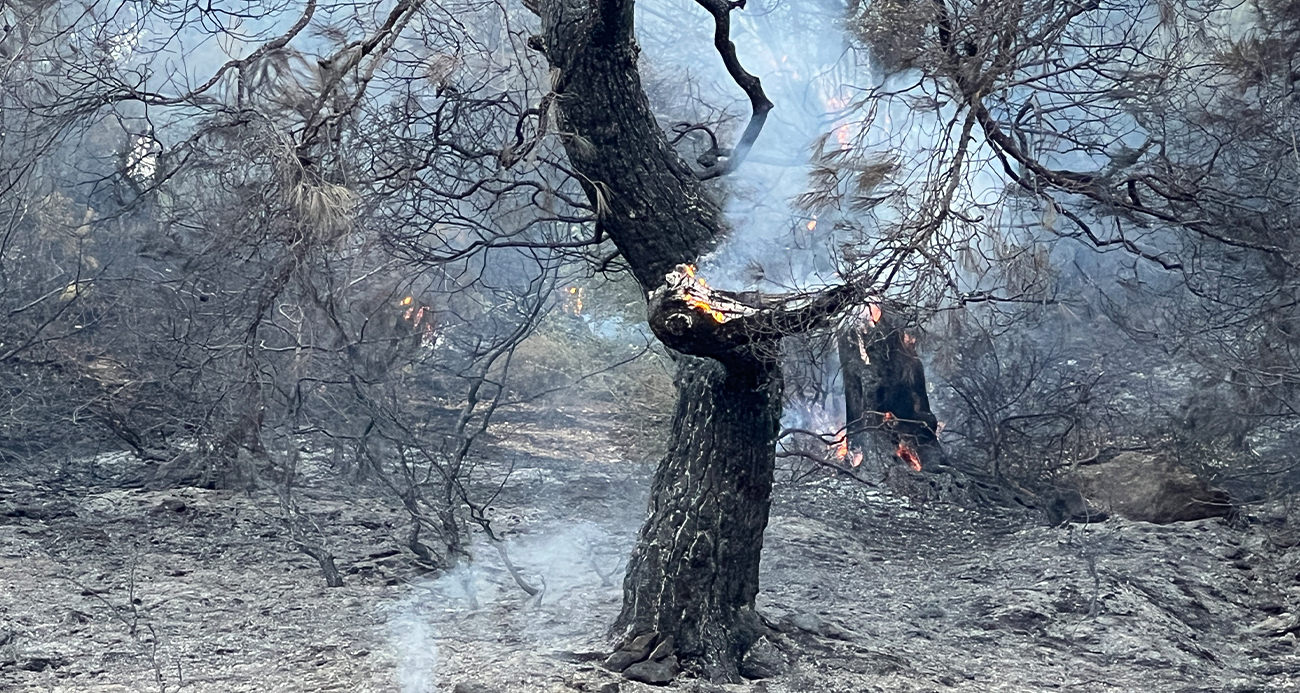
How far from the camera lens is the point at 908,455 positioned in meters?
10.2

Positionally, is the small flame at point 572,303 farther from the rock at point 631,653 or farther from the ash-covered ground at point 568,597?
the rock at point 631,653

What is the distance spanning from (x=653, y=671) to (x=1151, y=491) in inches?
212

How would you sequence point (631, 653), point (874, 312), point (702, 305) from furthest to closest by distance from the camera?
point (631, 653) → point (702, 305) → point (874, 312)

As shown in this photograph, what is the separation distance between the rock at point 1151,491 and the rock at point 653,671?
16.6ft

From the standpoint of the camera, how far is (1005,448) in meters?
9.66

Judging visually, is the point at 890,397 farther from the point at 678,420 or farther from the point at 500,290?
the point at 678,420

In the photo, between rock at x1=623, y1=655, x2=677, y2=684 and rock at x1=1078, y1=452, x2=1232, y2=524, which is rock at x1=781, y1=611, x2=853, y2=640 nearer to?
rock at x1=623, y1=655, x2=677, y2=684

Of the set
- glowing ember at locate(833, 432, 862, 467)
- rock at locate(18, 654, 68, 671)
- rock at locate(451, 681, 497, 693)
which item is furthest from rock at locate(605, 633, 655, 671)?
glowing ember at locate(833, 432, 862, 467)

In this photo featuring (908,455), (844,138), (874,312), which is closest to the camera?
(874,312)

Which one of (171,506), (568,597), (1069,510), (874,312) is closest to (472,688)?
(568,597)

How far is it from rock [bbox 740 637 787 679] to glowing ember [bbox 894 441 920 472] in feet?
16.0

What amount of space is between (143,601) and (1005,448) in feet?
23.9

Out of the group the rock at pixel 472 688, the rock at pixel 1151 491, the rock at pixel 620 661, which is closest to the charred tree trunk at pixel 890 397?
the rock at pixel 1151 491

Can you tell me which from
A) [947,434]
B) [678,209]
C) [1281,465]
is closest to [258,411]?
[678,209]
